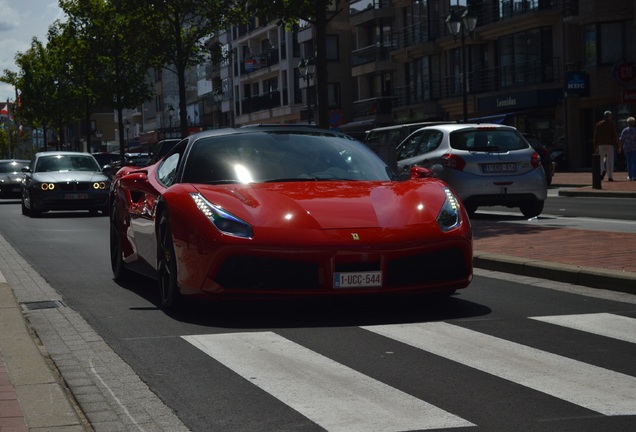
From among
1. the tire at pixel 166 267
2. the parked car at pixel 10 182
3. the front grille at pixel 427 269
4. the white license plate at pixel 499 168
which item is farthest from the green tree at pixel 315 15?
the front grille at pixel 427 269

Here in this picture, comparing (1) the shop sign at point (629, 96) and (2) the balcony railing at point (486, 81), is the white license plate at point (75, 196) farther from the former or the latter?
(2) the balcony railing at point (486, 81)

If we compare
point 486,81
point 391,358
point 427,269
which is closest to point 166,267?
point 427,269

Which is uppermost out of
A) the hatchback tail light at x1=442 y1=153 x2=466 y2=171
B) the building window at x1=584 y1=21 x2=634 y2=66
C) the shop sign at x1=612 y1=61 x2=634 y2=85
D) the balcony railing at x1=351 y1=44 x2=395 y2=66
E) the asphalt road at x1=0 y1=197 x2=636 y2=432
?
the balcony railing at x1=351 y1=44 x2=395 y2=66

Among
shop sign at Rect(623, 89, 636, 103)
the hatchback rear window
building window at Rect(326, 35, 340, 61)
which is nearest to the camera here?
the hatchback rear window

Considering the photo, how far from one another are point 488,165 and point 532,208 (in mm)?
1431

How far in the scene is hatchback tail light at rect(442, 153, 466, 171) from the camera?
61.6ft

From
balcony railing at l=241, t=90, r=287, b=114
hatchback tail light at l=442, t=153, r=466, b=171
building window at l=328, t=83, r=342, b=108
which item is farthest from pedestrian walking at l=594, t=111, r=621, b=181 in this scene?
balcony railing at l=241, t=90, r=287, b=114

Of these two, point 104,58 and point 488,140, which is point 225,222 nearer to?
point 488,140

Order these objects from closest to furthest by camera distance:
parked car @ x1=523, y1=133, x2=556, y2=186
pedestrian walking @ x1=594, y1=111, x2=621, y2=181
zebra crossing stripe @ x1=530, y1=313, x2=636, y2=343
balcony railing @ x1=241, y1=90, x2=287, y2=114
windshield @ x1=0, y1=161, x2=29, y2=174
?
zebra crossing stripe @ x1=530, y1=313, x2=636, y2=343
parked car @ x1=523, y1=133, x2=556, y2=186
pedestrian walking @ x1=594, y1=111, x2=621, y2=181
windshield @ x1=0, y1=161, x2=29, y2=174
balcony railing @ x1=241, y1=90, x2=287, y2=114

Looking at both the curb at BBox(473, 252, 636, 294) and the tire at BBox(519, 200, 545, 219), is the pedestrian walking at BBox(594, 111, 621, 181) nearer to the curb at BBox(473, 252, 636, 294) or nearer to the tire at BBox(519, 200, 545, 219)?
the tire at BBox(519, 200, 545, 219)

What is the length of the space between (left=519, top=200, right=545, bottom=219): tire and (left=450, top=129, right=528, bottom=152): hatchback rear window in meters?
0.98

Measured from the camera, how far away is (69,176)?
2730 cm

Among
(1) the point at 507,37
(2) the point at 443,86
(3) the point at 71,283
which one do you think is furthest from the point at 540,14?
(3) the point at 71,283

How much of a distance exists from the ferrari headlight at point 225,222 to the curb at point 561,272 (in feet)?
10.5
